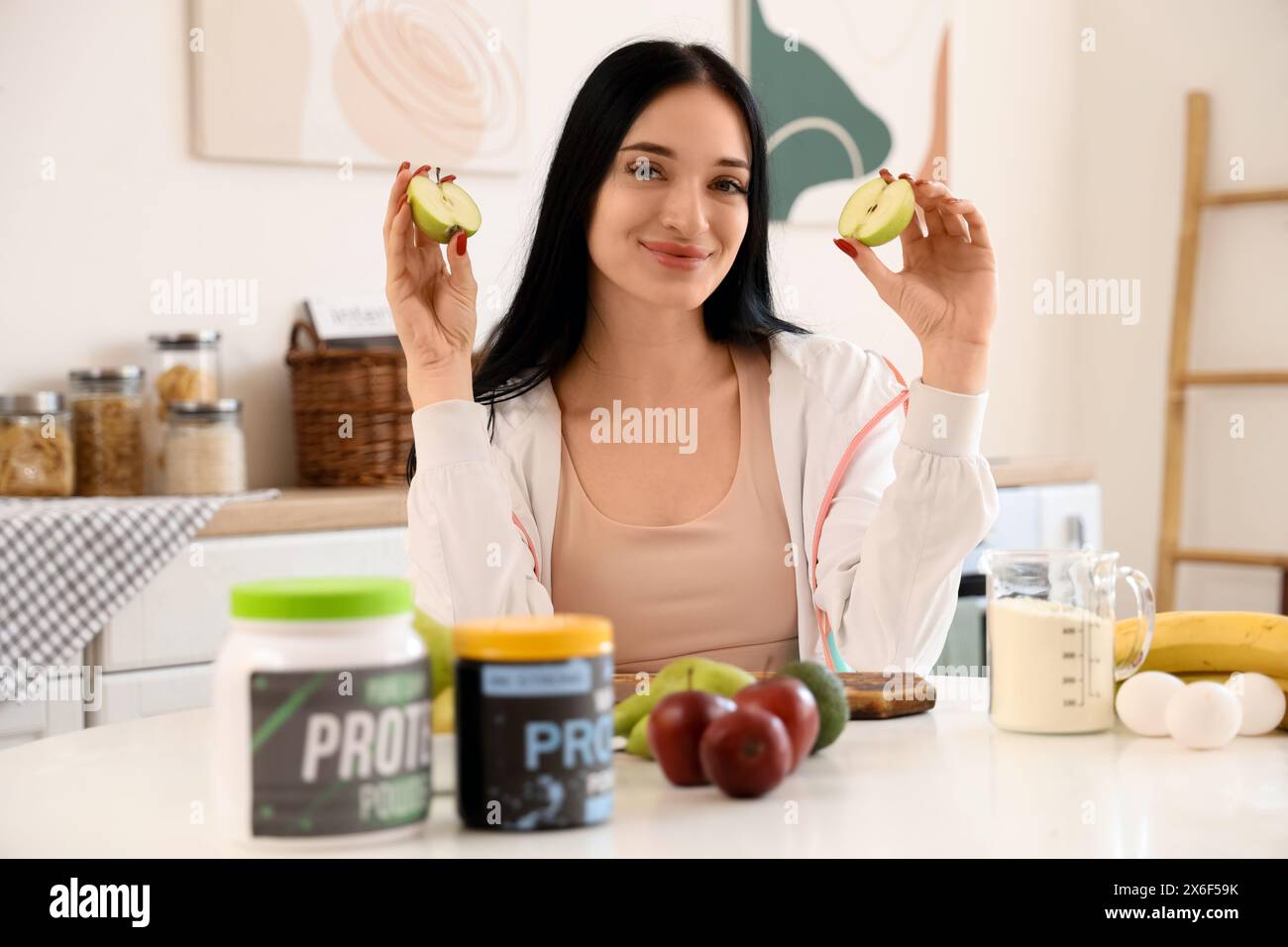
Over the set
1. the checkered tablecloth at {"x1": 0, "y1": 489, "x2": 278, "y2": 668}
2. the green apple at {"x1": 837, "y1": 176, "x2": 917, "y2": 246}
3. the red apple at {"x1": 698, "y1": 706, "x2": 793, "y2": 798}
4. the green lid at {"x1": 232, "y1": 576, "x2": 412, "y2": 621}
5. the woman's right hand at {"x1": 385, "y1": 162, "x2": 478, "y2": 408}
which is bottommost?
the checkered tablecloth at {"x1": 0, "y1": 489, "x2": 278, "y2": 668}

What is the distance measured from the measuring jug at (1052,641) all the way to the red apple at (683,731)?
0.27 m

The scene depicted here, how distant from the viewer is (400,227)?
4.98ft

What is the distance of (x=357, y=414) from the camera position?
258 centimetres

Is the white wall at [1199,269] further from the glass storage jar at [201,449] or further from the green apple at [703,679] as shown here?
the green apple at [703,679]

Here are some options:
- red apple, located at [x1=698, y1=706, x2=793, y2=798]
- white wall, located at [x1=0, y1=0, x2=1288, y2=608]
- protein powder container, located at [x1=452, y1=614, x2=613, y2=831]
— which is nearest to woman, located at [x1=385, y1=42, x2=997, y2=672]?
red apple, located at [x1=698, y1=706, x2=793, y2=798]

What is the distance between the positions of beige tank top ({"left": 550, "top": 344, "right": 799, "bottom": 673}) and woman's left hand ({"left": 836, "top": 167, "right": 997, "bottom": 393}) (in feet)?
1.01

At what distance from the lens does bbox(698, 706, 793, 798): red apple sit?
875 mm

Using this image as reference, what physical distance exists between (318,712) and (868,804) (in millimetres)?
342

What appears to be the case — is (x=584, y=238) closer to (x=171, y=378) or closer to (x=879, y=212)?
(x=879, y=212)

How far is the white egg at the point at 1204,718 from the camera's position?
1.04m

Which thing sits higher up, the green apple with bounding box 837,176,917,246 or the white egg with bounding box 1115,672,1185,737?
the green apple with bounding box 837,176,917,246

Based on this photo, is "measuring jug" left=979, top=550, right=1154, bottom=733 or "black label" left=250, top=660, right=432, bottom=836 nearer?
"black label" left=250, top=660, right=432, bottom=836

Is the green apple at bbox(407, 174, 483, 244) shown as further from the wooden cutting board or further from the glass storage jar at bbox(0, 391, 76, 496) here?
the glass storage jar at bbox(0, 391, 76, 496)

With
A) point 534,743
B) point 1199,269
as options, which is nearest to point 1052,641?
point 534,743
